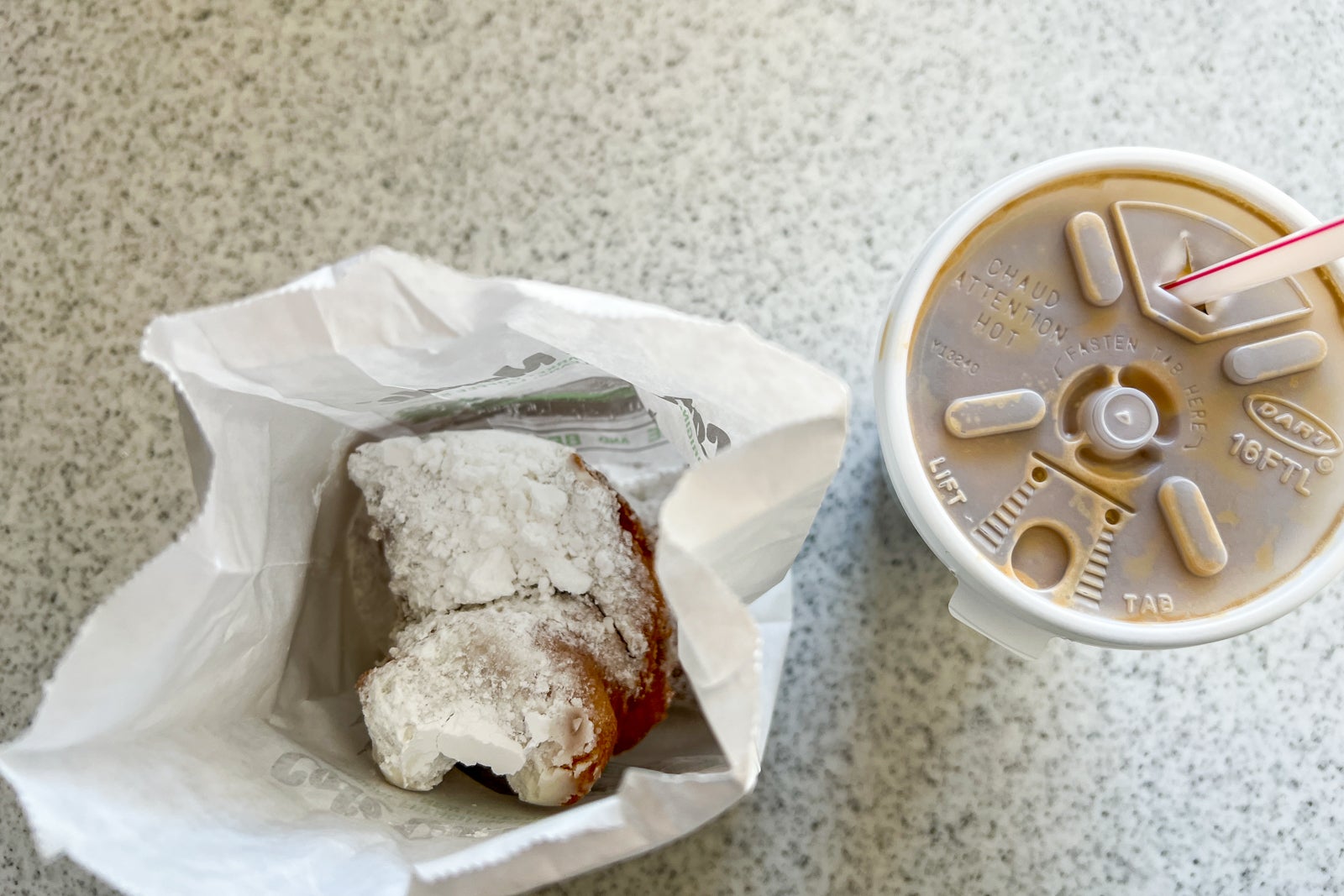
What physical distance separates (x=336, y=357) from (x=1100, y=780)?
1.59 feet

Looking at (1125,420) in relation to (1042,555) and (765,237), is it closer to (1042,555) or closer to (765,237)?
(1042,555)

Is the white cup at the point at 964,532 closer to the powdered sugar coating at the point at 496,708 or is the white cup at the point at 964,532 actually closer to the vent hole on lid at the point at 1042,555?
the vent hole on lid at the point at 1042,555

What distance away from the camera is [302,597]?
49cm

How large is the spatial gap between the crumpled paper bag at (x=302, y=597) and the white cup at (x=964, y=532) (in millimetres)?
73

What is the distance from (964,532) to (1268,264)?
0.17 meters

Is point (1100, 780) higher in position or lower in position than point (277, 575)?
lower

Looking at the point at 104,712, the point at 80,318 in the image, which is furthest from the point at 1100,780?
the point at 80,318

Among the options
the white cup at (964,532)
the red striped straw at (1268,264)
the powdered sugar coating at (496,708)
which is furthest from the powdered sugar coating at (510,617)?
the red striped straw at (1268,264)

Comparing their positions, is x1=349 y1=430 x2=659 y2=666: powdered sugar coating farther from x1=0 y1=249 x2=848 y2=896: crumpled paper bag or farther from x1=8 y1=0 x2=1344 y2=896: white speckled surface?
x1=8 y1=0 x2=1344 y2=896: white speckled surface

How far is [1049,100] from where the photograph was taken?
0.58 meters

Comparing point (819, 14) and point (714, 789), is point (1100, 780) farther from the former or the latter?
point (819, 14)

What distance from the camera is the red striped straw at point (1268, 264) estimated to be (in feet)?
1.26

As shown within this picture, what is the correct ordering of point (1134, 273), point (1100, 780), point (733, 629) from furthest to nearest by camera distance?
point (1100, 780)
point (1134, 273)
point (733, 629)

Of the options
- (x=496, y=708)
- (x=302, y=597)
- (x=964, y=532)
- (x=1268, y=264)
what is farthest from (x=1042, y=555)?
(x=302, y=597)
